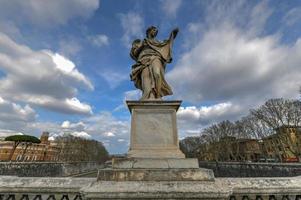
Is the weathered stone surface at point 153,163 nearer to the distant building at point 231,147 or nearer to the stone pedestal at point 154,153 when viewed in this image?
the stone pedestal at point 154,153

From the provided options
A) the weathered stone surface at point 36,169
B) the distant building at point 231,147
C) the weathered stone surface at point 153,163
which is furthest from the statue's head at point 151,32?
the distant building at point 231,147

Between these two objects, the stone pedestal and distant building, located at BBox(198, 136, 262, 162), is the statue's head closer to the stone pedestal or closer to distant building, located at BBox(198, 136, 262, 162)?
the stone pedestal

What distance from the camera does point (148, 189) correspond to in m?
3.53

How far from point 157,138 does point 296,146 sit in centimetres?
4430

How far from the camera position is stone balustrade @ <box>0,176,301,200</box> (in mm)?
3508

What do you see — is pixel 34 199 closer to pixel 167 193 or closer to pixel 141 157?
pixel 141 157

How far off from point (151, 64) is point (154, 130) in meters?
1.99

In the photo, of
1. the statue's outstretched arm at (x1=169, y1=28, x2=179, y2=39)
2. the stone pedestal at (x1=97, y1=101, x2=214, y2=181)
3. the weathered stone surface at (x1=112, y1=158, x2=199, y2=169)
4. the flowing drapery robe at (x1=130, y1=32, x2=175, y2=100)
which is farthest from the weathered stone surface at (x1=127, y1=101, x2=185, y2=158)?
the statue's outstretched arm at (x1=169, y1=28, x2=179, y2=39)

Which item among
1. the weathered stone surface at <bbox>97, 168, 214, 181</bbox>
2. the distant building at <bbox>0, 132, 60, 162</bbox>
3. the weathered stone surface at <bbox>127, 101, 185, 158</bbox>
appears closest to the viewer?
the weathered stone surface at <bbox>97, 168, 214, 181</bbox>

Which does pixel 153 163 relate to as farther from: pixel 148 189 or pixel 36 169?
pixel 36 169

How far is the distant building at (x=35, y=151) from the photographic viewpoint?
312 feet

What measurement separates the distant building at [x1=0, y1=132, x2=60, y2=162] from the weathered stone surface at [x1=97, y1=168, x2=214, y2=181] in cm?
10301

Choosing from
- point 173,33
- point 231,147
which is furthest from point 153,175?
point 231,147

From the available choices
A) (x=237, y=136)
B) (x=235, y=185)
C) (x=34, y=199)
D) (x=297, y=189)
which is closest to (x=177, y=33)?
(x=235, y=185)
